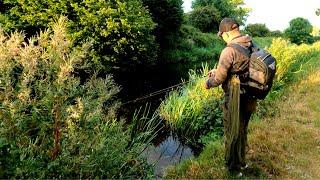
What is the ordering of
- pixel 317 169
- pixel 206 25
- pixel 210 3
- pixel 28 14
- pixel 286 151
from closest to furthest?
pixel 317 169
pixel 286 151
pixel 28 14
pixel 206 25
pixel 210 3

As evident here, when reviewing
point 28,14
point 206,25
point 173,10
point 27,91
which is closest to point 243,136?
point 27,91

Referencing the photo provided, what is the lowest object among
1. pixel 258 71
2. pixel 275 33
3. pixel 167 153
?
pixel 275 33

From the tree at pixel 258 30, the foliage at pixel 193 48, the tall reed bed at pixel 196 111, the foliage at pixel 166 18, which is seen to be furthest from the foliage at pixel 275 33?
the tall reed bed at pixel 196 111

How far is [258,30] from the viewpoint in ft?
260

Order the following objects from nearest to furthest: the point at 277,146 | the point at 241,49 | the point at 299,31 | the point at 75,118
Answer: the point at 75,118, the point at 241,49, the point at 277,146, the point at 299,31

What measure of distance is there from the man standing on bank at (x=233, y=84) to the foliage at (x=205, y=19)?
48947 millimetres

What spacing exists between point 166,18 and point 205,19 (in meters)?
22.1

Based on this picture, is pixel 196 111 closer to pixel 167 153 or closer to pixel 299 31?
pixel 167 153

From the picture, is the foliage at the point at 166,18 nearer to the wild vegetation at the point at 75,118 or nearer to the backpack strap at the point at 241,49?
the wild vegetation at the point at 75,118

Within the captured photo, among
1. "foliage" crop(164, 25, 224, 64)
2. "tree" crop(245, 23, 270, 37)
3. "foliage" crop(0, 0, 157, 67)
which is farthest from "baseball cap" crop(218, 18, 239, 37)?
"tree" crop(245, 23, 270, 37)

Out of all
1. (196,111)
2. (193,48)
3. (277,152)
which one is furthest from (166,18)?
(277,152)

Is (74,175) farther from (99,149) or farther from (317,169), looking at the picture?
(317,169)

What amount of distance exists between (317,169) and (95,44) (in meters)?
15.1

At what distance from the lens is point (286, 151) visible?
7.19m
